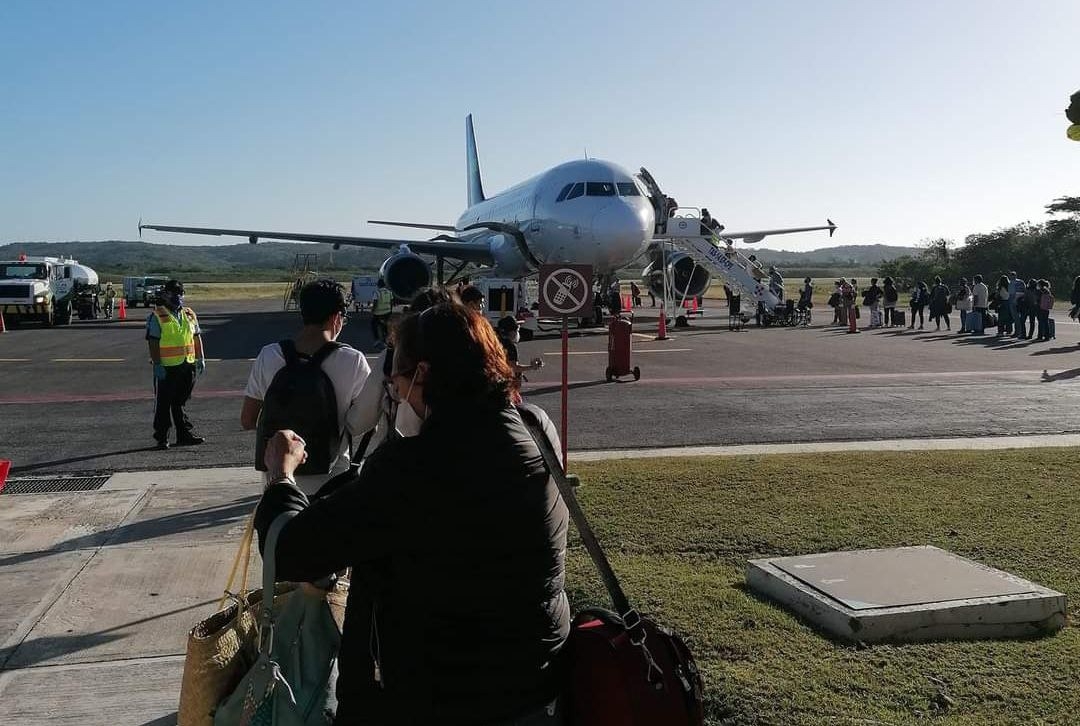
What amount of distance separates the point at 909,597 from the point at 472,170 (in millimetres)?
48179

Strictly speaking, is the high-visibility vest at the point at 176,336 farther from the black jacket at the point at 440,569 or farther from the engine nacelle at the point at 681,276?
the engine nacelle at the point at 681,276

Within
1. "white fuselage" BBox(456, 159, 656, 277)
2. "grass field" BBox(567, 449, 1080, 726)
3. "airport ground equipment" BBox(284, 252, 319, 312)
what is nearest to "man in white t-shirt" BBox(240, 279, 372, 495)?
"grass field" BBox(567, 449, 1080, 726)

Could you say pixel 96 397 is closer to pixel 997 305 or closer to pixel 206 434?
pixel 206 434

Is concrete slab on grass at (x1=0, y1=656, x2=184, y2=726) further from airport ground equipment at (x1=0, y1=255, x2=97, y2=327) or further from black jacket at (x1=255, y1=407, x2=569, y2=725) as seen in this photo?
airport ground equipment at (x1=0, y1=255, x2=97, y2=327)

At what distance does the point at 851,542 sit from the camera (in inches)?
248

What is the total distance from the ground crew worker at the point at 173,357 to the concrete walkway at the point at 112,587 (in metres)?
1.50

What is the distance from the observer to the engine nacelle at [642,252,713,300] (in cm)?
3170

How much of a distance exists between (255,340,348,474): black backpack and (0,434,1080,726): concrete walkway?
1.28 meters

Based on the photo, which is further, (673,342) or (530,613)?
(673,342)

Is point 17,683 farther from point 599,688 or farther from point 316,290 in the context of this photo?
point 599,688

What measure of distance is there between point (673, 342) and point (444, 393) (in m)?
22.2

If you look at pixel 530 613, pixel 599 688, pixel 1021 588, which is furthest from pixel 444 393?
pixel 1021 588

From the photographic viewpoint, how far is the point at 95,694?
4520mm

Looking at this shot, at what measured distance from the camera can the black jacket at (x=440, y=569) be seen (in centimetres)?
221
